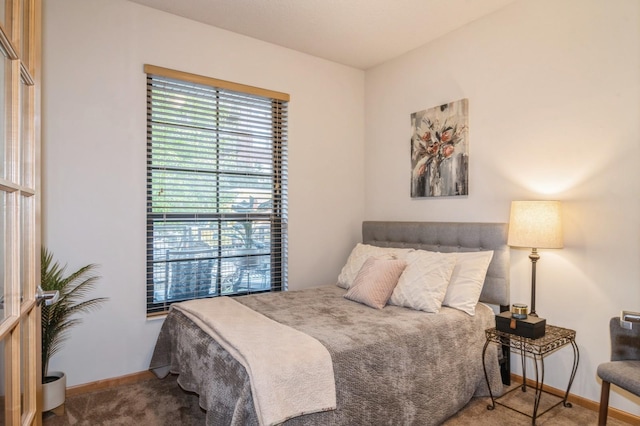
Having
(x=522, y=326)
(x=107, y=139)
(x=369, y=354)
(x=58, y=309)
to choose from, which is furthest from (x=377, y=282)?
(x=107, y=139)

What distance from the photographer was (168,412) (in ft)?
7.80

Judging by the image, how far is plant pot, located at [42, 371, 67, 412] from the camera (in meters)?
2.24

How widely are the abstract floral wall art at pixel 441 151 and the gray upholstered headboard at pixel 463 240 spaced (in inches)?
12.5

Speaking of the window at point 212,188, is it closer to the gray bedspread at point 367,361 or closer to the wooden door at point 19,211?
the gray bedspread at point 367,361

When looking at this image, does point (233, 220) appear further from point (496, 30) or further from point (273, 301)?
point (496, 30)

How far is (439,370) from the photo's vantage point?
220 cm

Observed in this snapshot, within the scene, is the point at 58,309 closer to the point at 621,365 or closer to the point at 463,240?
the point at 463,240

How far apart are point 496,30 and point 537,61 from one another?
44 cm

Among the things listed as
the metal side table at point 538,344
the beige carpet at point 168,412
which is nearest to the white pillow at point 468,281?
the metal side table at point 538,344

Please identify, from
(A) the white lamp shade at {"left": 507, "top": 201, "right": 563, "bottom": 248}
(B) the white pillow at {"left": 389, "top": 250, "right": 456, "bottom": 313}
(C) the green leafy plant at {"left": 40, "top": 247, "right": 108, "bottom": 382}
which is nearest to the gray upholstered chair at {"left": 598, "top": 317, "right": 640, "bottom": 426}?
(A) the white lamp shade at {"left": 507, "top": 201, "right": 563, "bottom": 248}

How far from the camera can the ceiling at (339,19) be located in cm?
282

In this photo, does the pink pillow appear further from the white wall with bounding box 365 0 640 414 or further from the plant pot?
the plant pot

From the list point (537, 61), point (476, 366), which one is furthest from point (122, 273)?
point (537, 61)

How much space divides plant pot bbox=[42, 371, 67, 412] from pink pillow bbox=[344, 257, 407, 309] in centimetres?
193
